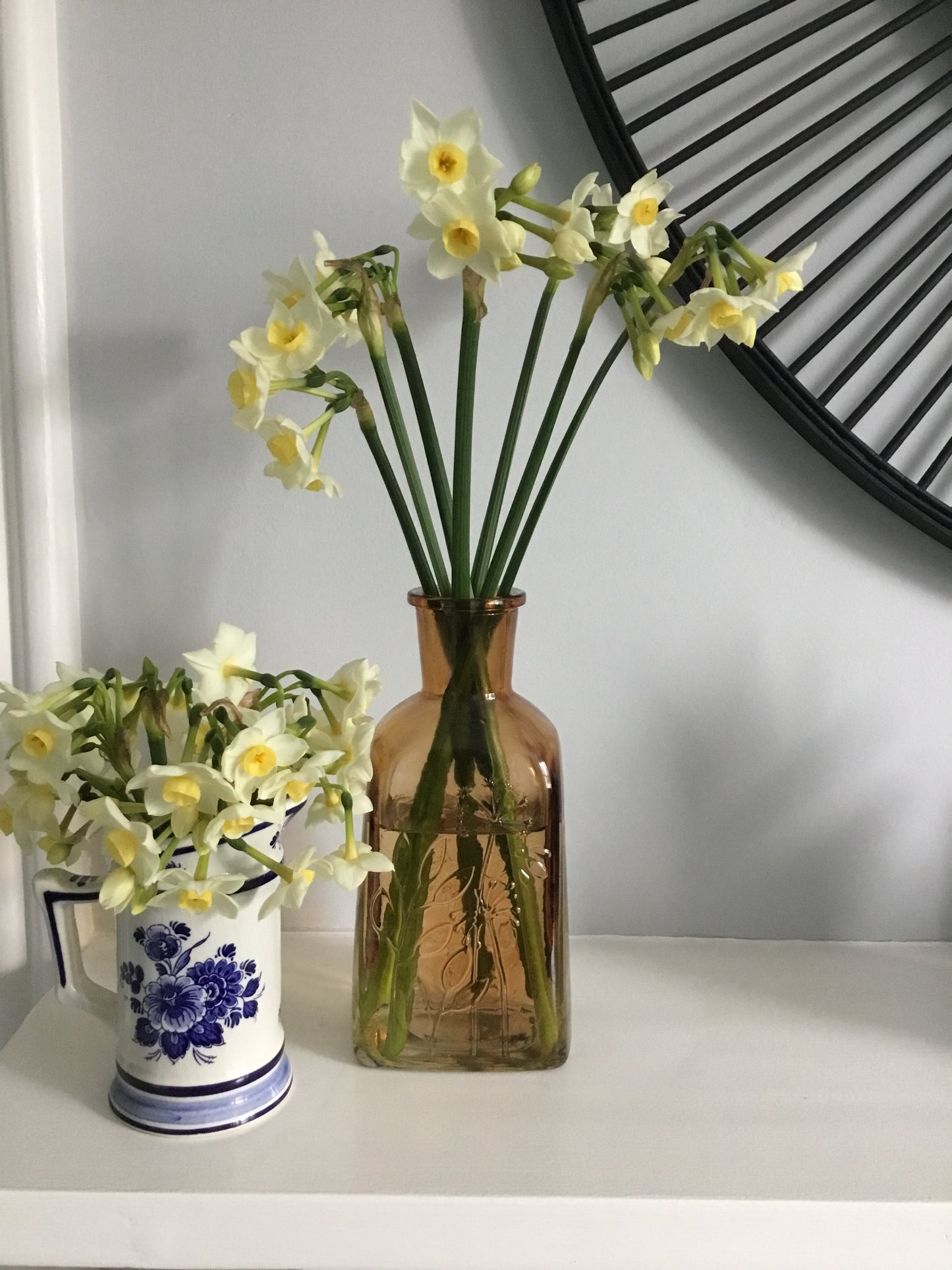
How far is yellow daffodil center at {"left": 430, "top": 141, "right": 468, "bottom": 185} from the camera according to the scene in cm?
49

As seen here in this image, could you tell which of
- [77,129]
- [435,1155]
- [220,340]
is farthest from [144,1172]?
[77,129]

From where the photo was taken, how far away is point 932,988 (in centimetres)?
72

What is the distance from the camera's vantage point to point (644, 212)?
1.73 ft

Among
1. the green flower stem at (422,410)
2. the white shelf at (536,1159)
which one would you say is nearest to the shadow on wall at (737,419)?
the green flower stem at (422,410)

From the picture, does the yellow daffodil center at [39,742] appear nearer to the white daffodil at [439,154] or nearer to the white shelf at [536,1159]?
the white shelf at [536,1159]

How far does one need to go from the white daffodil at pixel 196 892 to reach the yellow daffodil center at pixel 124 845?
0.02 meters

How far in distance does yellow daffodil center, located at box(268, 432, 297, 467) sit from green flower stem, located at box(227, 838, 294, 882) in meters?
0.20

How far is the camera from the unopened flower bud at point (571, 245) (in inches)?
20.0

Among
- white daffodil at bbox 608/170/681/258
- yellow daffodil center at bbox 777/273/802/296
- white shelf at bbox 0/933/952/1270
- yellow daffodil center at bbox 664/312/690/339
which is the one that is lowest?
white shelf at bbox 0/933/952/1270

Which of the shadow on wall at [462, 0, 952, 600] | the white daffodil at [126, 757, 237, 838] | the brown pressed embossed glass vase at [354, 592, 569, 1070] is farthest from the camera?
the shadow on wall at [462, 0, 952, 600]

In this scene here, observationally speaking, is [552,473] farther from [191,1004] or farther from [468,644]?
[191,1004]

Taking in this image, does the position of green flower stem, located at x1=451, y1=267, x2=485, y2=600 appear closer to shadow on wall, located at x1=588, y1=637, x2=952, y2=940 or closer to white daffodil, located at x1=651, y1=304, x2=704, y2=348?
white daffodil, located at x1=651, y1=304, x2=704, y2=348

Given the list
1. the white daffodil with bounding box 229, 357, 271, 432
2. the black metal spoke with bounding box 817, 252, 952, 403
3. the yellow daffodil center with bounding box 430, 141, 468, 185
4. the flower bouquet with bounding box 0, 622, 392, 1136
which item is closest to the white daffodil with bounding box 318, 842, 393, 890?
the flower bouquet with bounding box 0, 622, 392, 1136

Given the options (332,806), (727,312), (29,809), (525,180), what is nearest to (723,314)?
(727,312)
